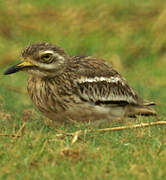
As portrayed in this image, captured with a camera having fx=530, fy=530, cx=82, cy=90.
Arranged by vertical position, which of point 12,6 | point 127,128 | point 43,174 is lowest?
point 43,174

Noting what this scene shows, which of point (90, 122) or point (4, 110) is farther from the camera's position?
point (4, 110)

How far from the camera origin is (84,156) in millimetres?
5305

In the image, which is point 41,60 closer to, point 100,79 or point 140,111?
point 100,79

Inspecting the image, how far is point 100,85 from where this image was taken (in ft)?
26.0

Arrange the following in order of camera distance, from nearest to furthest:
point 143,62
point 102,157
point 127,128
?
1. point 102,157
2. point 127,128
3. point 143,62

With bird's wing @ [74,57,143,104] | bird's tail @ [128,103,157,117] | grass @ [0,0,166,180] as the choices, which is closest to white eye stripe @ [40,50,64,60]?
bird's wing @ [74,57,143,104]

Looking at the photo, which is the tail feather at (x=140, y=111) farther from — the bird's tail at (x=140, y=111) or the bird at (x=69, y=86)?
the bird at (x=69, y=86)

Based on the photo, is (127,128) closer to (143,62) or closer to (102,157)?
(102,157)

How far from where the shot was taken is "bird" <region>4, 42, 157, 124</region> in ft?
23.9

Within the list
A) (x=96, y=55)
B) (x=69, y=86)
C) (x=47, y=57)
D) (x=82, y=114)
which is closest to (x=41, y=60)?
(x=47, y=57)

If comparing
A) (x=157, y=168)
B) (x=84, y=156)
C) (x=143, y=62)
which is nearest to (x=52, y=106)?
(x=84, y=156)

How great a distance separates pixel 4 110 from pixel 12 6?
8401 mm

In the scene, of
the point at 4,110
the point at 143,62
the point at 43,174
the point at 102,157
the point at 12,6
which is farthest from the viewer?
the point at 12,6

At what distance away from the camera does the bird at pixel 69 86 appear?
7.28 metres
